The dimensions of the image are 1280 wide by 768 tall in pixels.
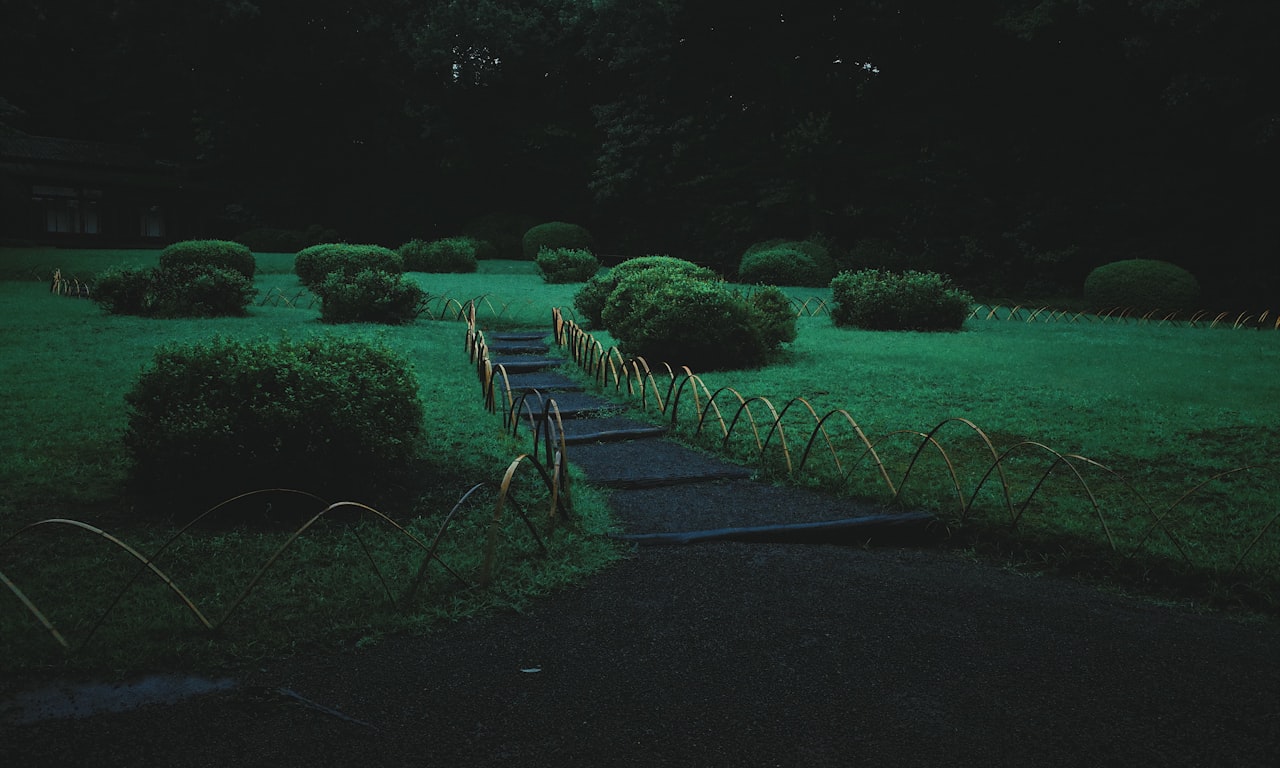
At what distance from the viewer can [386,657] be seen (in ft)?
11.3

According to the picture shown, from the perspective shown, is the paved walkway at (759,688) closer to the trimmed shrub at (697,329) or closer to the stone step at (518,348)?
the trimmed shrub at (697,329)

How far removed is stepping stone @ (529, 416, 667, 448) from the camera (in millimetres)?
7289

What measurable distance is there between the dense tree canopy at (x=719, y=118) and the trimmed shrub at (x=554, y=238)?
1.74 meters

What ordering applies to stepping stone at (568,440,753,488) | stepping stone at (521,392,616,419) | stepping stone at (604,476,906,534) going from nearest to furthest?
stepping stone at (604,476,906,534)
stepping stone at (568,440,753,488)
stepping stone at (521,392,616,419)

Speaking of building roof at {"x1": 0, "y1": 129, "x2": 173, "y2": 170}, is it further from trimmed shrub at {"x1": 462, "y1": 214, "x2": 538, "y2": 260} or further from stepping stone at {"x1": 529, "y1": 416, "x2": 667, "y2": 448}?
stepping stone at {"x1": 529, "y1": 416, "x2": 667, "y2": 448}

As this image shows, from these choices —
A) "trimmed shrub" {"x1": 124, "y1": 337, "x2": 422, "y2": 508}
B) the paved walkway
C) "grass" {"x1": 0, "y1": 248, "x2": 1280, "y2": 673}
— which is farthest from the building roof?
the paved walkway

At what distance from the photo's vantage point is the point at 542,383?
381 inches

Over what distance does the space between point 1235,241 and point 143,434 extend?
24474mm

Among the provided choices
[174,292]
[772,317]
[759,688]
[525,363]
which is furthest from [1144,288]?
[759,688]

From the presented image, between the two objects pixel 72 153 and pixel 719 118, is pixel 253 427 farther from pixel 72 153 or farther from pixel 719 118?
pixel 72 153

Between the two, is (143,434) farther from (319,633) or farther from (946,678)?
(946,678)

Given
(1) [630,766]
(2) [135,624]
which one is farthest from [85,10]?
(1) [630,766]

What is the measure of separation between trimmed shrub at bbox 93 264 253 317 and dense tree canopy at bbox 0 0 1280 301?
10657mm

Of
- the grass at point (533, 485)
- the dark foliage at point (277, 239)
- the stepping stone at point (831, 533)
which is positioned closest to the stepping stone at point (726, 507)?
the stepping stone at point (831, 533)
